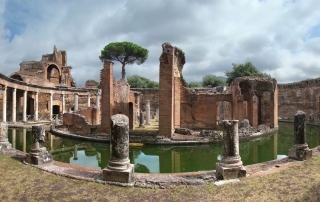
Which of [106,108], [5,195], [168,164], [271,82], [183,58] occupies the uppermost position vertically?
[183,58]

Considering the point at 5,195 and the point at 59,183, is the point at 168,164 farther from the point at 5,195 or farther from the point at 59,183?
the point at 5,195

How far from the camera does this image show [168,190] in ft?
18.8

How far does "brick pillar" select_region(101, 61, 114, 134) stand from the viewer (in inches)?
695

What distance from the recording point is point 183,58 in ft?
71.3

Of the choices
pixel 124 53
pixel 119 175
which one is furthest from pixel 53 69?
pixel 119 175

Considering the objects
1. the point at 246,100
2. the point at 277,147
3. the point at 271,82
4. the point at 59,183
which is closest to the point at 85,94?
the point at 246,100

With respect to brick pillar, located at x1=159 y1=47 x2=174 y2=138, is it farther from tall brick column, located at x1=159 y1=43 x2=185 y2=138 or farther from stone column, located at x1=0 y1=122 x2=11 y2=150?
stone column, located at x1=0 y1=122 x2=11 y2=150

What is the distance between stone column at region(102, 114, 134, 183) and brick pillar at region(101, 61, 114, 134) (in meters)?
11.6

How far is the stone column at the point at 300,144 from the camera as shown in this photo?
8227 millimetres

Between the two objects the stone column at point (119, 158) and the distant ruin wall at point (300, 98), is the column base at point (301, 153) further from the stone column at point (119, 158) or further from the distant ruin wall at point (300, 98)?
the distant ruin wall at point (300, 98)

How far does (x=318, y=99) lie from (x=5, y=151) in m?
33.8

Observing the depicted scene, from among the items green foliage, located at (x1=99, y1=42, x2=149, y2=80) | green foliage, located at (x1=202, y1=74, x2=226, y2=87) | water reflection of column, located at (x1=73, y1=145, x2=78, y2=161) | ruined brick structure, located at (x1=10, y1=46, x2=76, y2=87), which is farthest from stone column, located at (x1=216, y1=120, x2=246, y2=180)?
green foliage, located at (x1=202, y1=74, x2=226, y2=87)

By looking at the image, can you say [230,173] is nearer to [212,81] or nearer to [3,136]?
[3,136]

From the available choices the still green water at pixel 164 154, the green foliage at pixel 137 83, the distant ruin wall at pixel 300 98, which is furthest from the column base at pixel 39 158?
the green foliage at pixel 137 83
